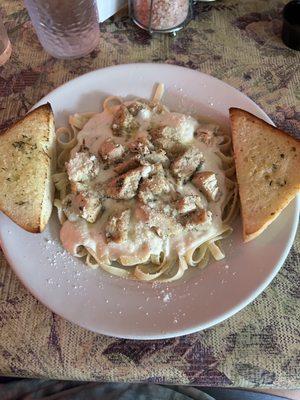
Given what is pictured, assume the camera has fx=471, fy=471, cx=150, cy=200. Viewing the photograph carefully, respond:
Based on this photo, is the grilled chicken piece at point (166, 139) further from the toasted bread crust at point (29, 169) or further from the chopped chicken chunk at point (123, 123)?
the toasted bread crust at point (29, 169)

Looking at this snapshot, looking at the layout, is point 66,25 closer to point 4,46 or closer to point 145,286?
point 4,46

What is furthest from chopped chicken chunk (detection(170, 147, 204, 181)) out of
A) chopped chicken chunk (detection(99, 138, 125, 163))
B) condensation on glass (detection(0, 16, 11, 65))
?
condensation on glass (detection(0, 16, 11, 65))

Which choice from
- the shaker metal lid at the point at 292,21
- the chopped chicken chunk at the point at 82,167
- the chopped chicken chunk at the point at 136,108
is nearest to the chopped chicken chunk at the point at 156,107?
the chopped chicken chunk at the point at 136,108

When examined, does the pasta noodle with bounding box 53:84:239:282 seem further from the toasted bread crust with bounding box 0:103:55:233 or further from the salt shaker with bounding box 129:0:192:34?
the salt shaker with bounding box 129:0:192:34

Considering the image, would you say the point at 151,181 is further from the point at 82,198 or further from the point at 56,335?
the point at 56,335

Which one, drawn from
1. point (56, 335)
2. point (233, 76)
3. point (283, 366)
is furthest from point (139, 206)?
point (233, 76)
